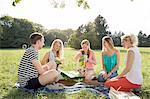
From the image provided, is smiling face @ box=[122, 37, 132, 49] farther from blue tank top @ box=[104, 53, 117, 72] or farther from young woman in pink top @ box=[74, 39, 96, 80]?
young woman in pink top @ box=[74, 39, 96, 80]

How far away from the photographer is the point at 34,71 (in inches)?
274

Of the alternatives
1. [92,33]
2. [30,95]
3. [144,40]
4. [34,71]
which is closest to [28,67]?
[34,71]

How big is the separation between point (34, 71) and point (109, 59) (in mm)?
2079

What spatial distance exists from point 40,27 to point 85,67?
2059 centimetres

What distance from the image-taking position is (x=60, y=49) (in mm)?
8375

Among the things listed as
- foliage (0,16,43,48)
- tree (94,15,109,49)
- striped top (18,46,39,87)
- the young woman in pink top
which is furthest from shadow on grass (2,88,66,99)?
tree (94,15,109,49)

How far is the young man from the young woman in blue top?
1.52 m

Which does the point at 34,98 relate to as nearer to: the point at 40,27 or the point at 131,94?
the point at 131,94

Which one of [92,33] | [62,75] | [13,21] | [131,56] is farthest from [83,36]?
[131,56]

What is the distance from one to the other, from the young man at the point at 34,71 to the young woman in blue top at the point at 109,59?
152 centimetres

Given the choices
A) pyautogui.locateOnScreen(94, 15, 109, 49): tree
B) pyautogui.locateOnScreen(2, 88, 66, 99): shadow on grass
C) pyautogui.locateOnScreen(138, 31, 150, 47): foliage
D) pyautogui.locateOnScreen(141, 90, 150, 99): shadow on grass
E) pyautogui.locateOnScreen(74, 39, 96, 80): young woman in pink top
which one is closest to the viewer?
pyautogui.locateOnScreen(2, 88, 66, 99): shadow on grass

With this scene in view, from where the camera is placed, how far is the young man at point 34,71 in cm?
688

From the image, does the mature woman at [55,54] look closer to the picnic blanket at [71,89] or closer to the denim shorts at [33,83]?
the picnic blanket at [71,89]

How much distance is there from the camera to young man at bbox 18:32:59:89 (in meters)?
6.88
